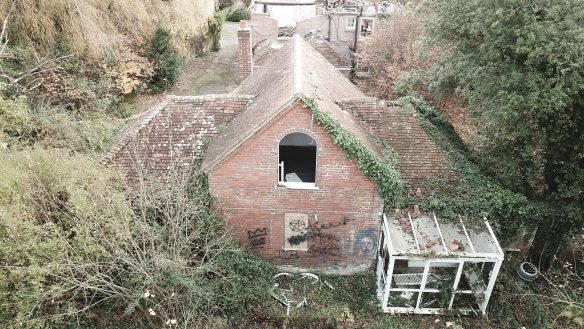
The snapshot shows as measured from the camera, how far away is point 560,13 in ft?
45.1

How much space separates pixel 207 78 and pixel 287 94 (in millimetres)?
22634

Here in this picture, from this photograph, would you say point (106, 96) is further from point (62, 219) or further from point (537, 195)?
point (537, 195)

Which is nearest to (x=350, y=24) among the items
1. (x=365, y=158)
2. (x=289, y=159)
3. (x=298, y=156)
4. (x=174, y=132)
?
(x=298, y=156)

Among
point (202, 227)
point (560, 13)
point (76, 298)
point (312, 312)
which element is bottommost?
point (312, 312)

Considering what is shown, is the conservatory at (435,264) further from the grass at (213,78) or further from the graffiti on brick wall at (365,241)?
the grass at (213,78)

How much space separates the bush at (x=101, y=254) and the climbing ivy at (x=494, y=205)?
7099 millimetres

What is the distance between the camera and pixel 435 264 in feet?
52.4

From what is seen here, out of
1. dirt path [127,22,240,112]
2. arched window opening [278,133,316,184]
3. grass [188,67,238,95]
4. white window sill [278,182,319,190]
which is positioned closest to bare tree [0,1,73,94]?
dirt path [127,22,240,112]

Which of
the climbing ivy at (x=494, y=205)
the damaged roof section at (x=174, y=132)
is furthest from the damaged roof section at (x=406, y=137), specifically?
the damaged roof section at (x=174, y=132)

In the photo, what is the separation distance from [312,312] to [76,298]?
7678mm

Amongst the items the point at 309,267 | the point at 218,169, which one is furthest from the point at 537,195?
the point at 218,169

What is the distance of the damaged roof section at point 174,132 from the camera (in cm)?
1639

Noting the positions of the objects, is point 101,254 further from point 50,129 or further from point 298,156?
point 298,156

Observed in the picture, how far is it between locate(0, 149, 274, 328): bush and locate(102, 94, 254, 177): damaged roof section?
1.31 meters
